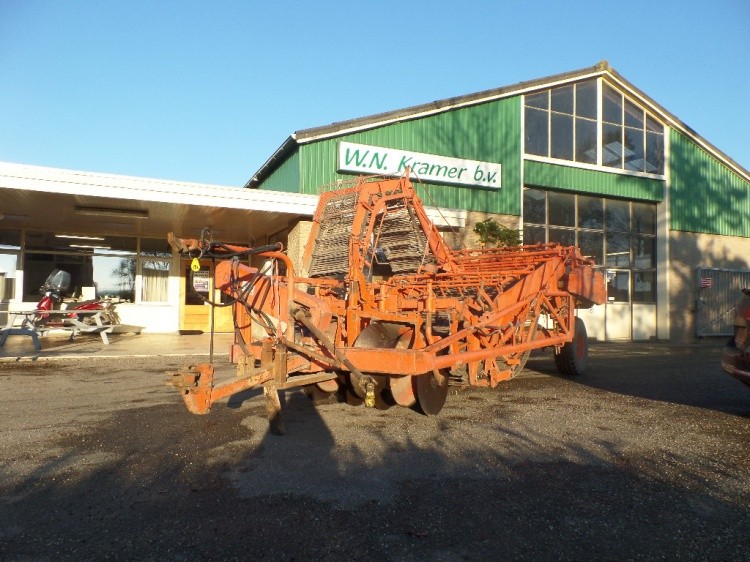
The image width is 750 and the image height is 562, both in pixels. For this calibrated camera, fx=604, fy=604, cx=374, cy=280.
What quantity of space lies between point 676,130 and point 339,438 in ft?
61.8

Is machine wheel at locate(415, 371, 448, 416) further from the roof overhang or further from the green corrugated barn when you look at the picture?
the green corrugated barn

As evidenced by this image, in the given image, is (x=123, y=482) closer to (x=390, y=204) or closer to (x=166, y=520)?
(x=166, y=520)

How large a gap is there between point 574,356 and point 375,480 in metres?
6.22

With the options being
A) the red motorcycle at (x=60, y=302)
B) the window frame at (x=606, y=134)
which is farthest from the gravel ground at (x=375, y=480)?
the window frame at (x=606, y=134)

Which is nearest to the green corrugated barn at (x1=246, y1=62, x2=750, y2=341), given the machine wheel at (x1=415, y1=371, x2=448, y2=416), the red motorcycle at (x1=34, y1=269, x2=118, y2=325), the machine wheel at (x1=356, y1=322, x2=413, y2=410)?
the red motorcycle at (x1=34, y1=269, x2=118, y2=325)

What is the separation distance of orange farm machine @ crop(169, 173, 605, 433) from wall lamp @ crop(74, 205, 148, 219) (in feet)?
20.5

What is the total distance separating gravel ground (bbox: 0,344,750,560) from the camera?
3.34 metres

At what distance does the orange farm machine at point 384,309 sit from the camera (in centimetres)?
549

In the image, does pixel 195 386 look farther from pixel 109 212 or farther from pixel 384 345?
pixel 109 212

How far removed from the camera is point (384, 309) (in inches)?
277

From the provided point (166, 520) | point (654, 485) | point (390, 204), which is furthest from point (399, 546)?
point (390, 204)

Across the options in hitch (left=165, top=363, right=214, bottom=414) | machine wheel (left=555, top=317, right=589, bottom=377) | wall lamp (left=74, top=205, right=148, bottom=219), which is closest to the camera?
hitch (left=165, top=363, right=214, bottom=414)

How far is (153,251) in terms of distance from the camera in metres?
17.0

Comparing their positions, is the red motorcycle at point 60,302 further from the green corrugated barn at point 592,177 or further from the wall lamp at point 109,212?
the green corrugated barn at point 592,177
